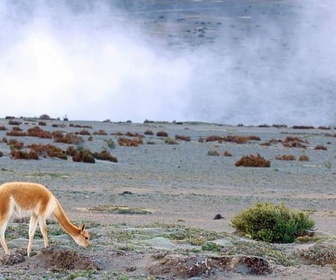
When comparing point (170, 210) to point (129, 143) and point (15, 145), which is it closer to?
point (15, 145)

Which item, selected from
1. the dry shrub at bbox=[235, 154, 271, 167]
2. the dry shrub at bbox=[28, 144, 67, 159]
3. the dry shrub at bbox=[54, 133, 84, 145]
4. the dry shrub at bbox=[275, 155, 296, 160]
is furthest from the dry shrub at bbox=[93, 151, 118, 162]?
the dry shrub at bbox=[275, 155, 296, 160]

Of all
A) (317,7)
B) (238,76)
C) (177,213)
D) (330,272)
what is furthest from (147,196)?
(317,7)

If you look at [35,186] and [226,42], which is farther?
[226,42]

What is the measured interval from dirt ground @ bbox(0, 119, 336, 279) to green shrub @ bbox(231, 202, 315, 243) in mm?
265

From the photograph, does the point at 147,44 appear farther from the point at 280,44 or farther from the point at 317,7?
the point at 317,7

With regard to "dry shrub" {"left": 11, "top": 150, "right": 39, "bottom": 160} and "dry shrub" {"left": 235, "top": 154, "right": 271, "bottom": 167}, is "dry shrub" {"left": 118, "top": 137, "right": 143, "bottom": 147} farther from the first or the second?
"dry shrub" {"left": 11, "top": 150, "right": 39, "bottom": 160}

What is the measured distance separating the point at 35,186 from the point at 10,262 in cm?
80

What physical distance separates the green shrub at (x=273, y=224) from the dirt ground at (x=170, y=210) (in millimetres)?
265

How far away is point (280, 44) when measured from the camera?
10119 centimetres

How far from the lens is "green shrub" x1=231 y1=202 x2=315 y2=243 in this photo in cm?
1234

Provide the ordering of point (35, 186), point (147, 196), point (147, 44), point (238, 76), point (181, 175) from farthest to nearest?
1. point (147, 44)
2. point (238, 76)
3. point (181, 175)
4. point (147, 196)
5. point (35, 186)

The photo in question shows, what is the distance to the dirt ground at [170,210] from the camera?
31.0 ft

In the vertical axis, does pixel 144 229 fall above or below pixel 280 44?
below

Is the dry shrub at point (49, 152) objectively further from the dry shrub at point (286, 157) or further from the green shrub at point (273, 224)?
the green shrub at point (273, 224)
